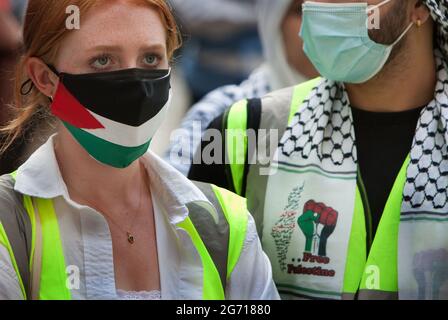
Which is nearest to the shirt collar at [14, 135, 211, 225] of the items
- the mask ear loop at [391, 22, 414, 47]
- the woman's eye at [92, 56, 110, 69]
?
the woman's eye at [92, 56, 110, 69]

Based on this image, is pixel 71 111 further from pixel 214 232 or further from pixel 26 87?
pixel 214 232

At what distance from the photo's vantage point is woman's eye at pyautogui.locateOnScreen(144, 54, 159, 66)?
121 inches

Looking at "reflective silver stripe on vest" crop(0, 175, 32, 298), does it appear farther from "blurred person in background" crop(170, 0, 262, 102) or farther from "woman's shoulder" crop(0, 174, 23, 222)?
"blurred person in background" crop(170, 0, 262, 102)

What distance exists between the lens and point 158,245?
3109 millimetres

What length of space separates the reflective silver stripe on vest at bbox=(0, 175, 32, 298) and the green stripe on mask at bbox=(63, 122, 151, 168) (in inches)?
9.8

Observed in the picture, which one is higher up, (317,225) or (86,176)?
(86,176)

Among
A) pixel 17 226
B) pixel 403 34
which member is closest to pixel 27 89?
pixel 17 226

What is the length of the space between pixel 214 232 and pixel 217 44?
11.9 feet

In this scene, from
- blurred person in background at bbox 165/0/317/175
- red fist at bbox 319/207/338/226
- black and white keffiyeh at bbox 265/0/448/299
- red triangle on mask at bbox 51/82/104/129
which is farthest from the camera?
blurred person in background at bbox 165/0/317/175

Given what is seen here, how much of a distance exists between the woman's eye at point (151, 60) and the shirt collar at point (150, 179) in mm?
322
